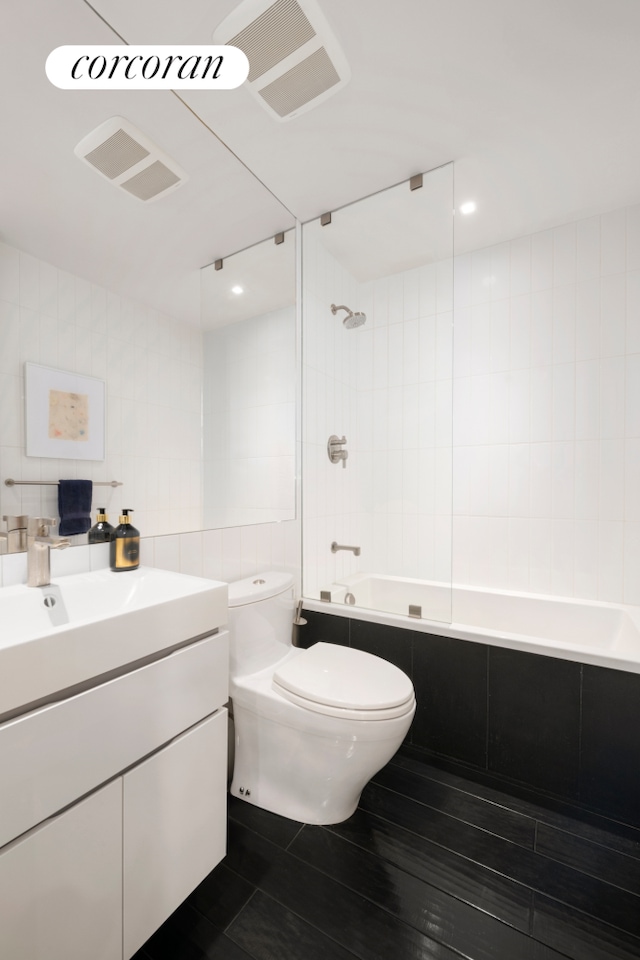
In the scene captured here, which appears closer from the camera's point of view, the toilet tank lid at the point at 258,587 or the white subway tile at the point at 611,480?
the toilet tank lid at the point at 258,587

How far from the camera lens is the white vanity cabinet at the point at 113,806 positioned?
69 cm

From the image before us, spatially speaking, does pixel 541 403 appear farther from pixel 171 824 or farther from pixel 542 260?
pixel 171 824

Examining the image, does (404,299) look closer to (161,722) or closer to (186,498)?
(186,498)

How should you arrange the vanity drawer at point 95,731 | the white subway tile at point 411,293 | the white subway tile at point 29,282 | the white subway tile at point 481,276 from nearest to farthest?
1. the vanity drawer at point 95,731
2. the white subway tile at point 29,282
3. the white subway tile at point 411,293
4. the white subway tile at point 481,276

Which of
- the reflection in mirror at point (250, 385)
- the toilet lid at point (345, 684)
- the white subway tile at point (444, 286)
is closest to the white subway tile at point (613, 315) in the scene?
the white subway tile at point (444, 286)

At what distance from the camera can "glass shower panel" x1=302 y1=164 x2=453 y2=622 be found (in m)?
2.03

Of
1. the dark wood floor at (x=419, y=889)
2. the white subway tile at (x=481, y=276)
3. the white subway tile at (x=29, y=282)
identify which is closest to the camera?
the dark wood floor at (x=419, y=889)

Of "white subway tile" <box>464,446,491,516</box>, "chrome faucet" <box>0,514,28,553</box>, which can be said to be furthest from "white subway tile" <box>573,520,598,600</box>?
"chrome faucet" <box>0,514,28,553</box>

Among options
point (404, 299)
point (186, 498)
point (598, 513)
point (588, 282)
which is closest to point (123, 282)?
point (186, 498)

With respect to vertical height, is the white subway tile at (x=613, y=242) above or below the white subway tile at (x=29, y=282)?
above

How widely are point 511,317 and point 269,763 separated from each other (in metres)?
2.37

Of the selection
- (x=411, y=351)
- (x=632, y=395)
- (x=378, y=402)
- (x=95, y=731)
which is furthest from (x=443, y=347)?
(x=95, y=731)

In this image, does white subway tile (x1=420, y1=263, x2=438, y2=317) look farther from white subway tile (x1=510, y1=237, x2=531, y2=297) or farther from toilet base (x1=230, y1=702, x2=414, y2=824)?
toilet base (x1=230, y1=702, x2=414, y2=824)

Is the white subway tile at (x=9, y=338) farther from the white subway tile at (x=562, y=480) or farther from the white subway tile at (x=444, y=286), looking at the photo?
the white subway tile at (x=562, y=480)
